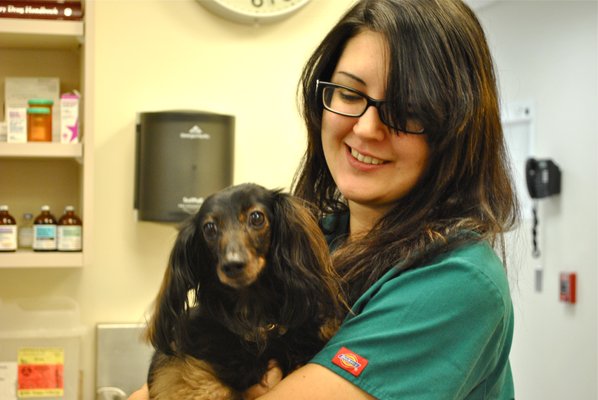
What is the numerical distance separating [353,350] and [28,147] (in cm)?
140

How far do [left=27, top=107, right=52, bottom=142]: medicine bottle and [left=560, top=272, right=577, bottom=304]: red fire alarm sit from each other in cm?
Result: 266

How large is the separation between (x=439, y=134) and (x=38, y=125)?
4.51 feet

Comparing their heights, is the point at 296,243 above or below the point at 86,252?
above

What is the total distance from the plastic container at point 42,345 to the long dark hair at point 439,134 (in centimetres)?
131

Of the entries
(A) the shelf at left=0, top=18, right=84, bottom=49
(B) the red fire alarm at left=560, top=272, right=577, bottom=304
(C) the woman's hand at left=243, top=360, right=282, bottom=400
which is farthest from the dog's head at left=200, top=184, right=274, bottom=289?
(B) the red fire alarm at left=560, top=272, right=577, bottom=304

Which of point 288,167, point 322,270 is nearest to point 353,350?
point 322,270

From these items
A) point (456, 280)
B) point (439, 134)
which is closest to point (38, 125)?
point (439, 134)

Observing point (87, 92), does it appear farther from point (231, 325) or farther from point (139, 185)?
point (231, 325)

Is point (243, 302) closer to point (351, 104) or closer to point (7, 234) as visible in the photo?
point (351, 104)

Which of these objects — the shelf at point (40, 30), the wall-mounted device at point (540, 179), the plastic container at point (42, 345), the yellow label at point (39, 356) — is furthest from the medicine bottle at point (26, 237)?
the wall-mounted device at point (540, 179)

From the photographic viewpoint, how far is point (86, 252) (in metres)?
2.21

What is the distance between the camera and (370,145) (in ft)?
4.17

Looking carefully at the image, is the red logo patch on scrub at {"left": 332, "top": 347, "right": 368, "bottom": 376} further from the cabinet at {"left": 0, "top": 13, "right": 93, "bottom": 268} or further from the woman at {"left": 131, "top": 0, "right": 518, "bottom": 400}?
the cabinet at {"left": 0, "top": 13, "right": 93, "bottom": 268}

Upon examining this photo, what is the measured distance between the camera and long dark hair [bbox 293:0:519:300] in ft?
3.93
